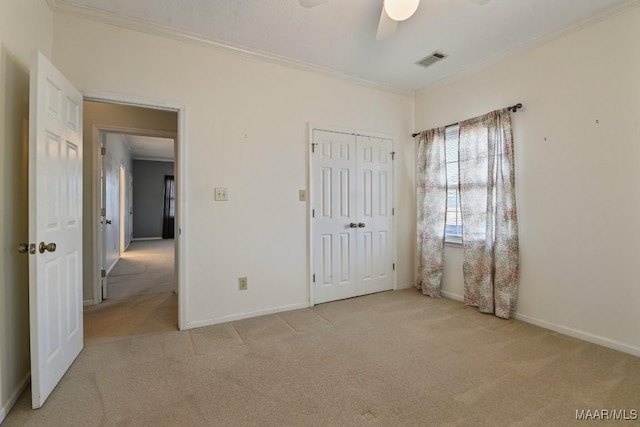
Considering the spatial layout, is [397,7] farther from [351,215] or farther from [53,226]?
[53,226]

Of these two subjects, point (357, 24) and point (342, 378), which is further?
point (357, 24)

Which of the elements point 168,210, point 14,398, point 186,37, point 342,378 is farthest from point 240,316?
point 168,210

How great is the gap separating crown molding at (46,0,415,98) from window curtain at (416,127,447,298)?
108 cm

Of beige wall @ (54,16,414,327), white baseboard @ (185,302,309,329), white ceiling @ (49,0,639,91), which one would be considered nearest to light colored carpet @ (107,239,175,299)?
white baseboard @ (185,302,309,329)

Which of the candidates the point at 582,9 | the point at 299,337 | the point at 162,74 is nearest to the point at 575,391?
the point at 299,337

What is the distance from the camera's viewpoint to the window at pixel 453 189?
349 cm

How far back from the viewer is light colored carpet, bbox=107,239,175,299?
4.01 m

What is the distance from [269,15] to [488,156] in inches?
96.4

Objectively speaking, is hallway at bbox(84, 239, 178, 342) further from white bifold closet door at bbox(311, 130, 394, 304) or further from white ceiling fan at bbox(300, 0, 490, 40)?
white ceiling fan at bbox(300, 0, 490, 40)

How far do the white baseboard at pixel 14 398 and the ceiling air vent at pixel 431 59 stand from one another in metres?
4.09

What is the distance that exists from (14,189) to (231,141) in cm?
157

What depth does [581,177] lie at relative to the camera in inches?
97.6

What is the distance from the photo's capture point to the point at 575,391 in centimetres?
Result: 178

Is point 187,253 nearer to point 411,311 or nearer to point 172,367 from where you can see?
point 172,367
